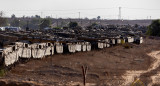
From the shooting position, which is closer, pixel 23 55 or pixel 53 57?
pixel 23 55

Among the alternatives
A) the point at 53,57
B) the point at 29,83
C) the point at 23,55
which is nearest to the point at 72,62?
the point at 53,57

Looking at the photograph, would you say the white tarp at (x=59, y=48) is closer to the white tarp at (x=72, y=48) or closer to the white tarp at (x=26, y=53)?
the white tarp at (x=72, y=48)

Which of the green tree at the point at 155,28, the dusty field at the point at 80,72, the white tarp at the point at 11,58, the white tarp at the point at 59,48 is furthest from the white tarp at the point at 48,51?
the green tree at the point at 155,28

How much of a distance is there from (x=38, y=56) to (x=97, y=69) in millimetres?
4194

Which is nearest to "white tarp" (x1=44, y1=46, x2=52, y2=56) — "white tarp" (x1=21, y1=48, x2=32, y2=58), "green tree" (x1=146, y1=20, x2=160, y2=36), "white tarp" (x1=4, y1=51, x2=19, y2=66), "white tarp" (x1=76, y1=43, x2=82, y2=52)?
"white tarp" (x1=21, y1=48, x2=32, y2=58)

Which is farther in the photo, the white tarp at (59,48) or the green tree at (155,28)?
the green tree at (155,28)

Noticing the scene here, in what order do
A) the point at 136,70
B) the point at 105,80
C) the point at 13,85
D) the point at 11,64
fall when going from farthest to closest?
1. the point at 136,70
2. the point at 11,64
3. the point at 105,80
4. the point at 13,85

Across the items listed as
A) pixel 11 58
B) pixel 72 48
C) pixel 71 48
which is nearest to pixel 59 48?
pixel 71 48

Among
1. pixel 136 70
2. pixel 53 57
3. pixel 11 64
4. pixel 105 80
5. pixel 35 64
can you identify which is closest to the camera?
pixel 105 80

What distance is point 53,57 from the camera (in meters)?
18.0

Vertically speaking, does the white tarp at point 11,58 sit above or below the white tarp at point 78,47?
above

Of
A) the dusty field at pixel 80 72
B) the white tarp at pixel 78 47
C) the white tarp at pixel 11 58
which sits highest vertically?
the white tarp at pixel 11 58

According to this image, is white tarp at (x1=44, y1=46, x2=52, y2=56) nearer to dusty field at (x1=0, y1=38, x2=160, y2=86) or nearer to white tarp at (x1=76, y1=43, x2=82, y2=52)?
dusty field at (x1=0, y1=38, x2=160, y2=86)

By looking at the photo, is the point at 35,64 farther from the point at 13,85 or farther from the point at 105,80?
the point at 13,85
